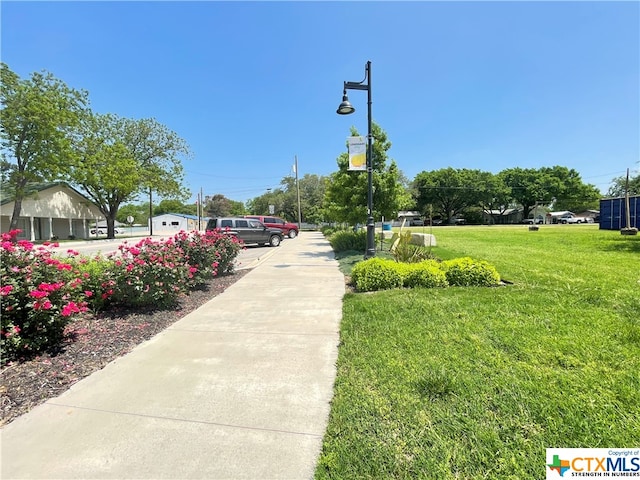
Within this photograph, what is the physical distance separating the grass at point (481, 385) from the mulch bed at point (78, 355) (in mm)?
2553

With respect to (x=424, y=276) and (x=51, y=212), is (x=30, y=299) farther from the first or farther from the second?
(x=51, y=212)

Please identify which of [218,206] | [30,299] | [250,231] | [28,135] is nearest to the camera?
[30,299]

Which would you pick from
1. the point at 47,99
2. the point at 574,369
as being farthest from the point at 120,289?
the point at 47,99

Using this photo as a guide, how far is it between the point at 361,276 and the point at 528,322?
3135 mm

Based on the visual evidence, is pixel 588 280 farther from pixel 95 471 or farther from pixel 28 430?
pixel 28 430

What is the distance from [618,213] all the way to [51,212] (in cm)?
5000

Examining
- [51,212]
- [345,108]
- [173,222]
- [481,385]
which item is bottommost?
[481,385]

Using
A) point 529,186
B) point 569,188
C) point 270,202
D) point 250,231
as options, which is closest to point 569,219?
point 569,188

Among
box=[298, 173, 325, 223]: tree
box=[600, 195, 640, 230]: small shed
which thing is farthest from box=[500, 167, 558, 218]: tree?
box=[600, 195, 640, 230]: small shed

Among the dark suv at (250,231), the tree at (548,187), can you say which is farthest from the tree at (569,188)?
A: the dark suv at (250,231)

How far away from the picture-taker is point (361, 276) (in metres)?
6.60

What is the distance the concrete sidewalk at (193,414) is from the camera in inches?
80.0

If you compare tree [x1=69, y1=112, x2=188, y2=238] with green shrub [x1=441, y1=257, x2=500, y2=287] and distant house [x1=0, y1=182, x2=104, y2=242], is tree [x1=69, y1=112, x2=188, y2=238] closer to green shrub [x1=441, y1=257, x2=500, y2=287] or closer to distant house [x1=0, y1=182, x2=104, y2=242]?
distant house [x1=0, y1=182, x2=104, y2=242]

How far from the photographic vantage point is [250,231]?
58.2ft
